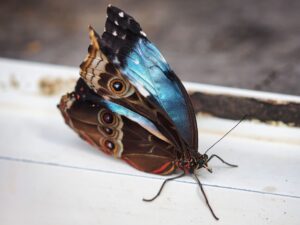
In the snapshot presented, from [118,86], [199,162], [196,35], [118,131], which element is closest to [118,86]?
[118,86]

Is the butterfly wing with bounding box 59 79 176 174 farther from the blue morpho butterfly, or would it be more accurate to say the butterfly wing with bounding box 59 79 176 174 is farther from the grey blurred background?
the grey blurred background

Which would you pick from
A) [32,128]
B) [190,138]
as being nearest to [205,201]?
[190,138]

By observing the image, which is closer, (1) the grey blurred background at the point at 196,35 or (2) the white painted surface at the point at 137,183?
(2) the white painted surface at the point at 137,183

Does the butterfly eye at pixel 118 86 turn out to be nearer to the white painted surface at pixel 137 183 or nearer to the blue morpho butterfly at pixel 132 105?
the blue morpho butterfly at pixel 132 105

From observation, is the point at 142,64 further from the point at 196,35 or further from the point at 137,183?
the point at 196,35

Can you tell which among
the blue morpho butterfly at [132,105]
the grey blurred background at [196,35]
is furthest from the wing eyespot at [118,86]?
the grey blurred background at [196,35]

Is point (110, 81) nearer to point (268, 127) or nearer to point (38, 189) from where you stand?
point (38, 189)
